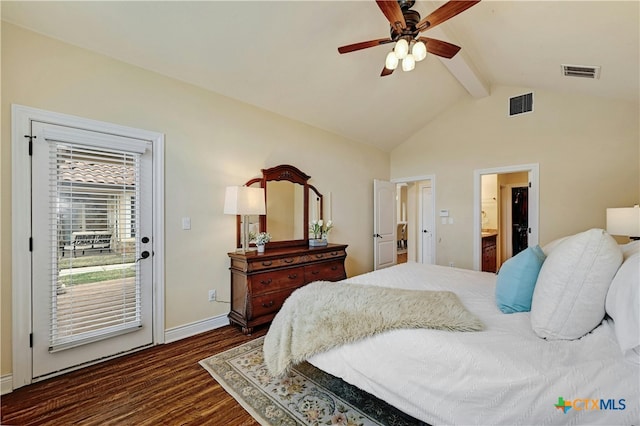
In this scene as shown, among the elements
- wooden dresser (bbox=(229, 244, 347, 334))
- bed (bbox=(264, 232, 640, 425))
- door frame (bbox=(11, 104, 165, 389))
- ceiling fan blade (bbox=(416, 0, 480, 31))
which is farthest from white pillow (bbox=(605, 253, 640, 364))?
door frame (bbox=(11, 104, 165, 389))

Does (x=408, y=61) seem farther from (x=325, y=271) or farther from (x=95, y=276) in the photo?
(x=95, y=276)

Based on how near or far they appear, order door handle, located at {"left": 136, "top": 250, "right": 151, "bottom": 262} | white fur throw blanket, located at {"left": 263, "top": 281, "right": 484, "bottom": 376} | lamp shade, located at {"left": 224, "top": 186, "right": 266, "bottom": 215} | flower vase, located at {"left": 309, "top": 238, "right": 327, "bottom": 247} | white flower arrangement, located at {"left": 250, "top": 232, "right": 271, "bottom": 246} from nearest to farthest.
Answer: white fur throw blanket, located at {"left": 263, "top": 281, "right": 484, "bottom": 376}, door handle, located at {"left": 136, "top": 250, "right": 151, "bottom": 262}, lamp shade, located at {"left": 224, "top": 186, "right": 266, "bottom": 215}, white flower arrangement, located at {"left": 250, "top": 232, "right": 271, "bottom": 246}, flower vase, located at {"left": 309, "top": 238, "right": 327, "bottom": 247}

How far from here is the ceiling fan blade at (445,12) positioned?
1726mm

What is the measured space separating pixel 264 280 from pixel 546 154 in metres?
4.21

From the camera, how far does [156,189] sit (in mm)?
2635

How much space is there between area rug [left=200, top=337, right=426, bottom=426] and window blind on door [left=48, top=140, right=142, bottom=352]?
1.00 metres

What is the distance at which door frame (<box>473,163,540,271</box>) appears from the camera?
3947 mm

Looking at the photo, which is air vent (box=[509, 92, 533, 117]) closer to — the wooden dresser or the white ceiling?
the white ceiling

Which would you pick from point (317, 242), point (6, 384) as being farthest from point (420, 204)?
point (6, 384)

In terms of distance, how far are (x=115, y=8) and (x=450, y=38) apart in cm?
307

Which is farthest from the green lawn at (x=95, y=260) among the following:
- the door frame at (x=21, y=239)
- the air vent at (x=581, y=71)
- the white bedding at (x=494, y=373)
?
the air vent at (x=581, y=71)

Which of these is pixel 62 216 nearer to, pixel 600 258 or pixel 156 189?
pixel 156 189

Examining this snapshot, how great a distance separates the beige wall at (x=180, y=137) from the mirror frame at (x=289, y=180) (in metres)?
0.10

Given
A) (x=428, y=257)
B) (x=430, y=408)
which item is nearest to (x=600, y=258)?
(x=430, y=408)
